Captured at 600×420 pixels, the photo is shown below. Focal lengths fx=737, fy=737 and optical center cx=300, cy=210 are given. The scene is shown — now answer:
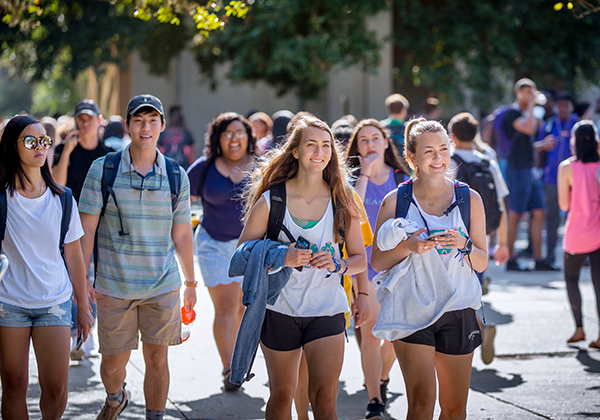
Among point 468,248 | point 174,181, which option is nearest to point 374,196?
point 174,181

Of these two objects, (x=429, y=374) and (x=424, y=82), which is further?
(x=424, y=82)

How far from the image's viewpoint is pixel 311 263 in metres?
3.90

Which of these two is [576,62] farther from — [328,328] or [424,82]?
[328,328]

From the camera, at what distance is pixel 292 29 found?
18.4 m

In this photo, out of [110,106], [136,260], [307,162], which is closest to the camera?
[307,162]

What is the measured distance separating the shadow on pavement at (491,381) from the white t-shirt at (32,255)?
345 centimetres

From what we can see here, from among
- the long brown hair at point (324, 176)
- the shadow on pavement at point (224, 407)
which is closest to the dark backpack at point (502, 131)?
the shadow on pavement at point (224, 407)

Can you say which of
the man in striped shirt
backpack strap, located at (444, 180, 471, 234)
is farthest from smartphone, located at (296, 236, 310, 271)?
the man in striped shirt

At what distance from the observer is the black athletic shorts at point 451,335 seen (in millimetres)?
3932

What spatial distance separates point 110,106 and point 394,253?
87.9 feet

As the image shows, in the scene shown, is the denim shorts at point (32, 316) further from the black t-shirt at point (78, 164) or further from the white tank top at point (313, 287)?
the black t-shirt at point (78, 164)

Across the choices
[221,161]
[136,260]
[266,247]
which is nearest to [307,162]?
[266,247]

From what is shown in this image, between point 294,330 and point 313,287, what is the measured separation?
257 mm

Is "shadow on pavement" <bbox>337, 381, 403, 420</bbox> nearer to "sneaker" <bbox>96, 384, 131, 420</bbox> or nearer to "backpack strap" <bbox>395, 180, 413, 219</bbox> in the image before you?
"sneaker" <bbox>96, 384, 131, 420</bbox>
